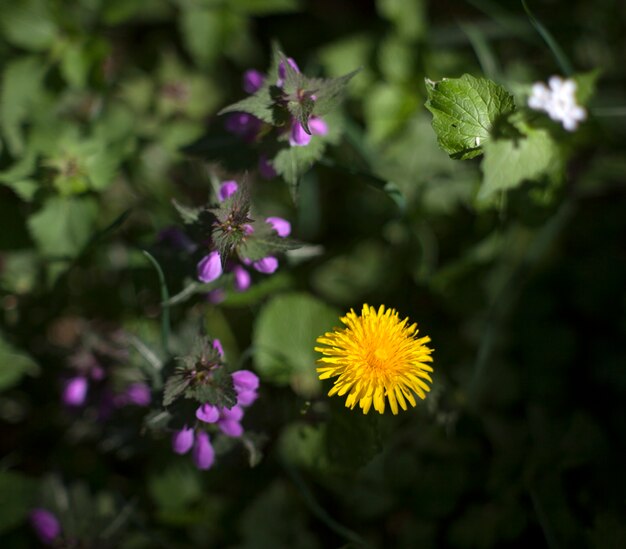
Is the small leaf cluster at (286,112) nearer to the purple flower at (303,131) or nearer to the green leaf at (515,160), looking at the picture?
the purple flower at (303,131)

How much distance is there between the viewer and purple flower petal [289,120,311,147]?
1.55 meters

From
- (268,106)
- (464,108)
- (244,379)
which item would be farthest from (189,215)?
(464,108)

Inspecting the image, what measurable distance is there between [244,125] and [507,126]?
73 cm

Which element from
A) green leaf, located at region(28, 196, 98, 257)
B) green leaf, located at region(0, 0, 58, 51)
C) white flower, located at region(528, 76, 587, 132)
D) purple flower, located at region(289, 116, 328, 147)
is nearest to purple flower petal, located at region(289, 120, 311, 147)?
purple flower, located at region(289, 116, 328, 147)

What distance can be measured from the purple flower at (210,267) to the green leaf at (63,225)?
2.43 ft

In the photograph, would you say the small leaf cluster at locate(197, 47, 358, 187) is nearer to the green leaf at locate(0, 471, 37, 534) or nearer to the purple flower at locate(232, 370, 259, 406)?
the purple flower at locate(232, 370, 259, 406)

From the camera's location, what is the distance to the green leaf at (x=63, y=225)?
211 cm

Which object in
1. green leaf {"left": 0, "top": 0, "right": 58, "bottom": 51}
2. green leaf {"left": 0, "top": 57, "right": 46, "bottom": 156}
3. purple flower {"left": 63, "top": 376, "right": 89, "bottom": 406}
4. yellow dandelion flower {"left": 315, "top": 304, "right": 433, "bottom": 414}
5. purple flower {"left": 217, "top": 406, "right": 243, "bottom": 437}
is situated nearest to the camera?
yellow dandelion flower {"left": 315, "top": 304, "right": 433, "bottom": 414}

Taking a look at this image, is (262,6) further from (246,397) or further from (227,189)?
(246,397)

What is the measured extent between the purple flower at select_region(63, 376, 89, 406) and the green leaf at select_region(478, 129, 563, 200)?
139cm

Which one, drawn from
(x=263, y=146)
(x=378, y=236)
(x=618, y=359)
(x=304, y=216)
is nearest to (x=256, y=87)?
(x=263, y=146)

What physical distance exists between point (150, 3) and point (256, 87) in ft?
4.57

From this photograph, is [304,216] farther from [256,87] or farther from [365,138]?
[256,87]

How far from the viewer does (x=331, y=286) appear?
103 inches
